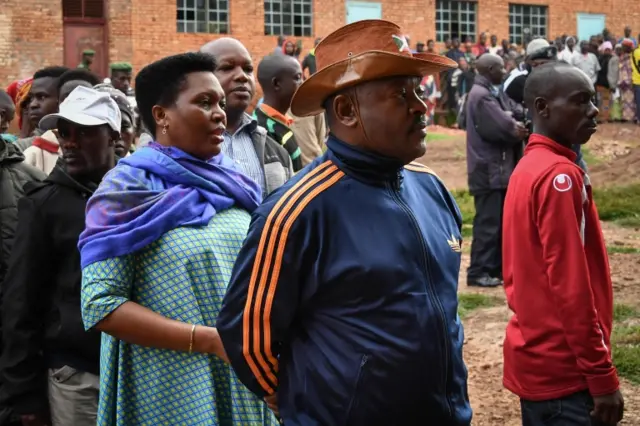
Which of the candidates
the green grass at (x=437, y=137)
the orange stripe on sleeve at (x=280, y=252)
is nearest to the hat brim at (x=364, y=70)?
the orange stripe on sleeve at (x=280, y=252)

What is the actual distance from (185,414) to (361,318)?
1018 mm

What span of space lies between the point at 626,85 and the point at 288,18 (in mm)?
9682

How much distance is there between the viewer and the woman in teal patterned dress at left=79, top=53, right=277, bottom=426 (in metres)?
3.25

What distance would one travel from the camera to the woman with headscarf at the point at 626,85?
25.7 meters

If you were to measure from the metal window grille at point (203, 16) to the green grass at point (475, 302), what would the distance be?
19088mm

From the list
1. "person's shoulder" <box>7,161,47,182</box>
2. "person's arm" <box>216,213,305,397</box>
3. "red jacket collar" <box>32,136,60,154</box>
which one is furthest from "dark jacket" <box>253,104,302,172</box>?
"person's arm" <box>216,213,305,397</box>

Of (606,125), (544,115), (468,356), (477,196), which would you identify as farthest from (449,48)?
(544,115)

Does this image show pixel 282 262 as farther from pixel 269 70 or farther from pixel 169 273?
pixel 269 70

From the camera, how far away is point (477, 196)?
33.8 feet

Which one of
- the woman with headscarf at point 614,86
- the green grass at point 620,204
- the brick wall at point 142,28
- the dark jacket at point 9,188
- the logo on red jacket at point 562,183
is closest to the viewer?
the logo on red jacket at point 562,183

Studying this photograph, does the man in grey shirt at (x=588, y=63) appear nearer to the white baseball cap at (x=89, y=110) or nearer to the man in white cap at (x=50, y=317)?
the white baseball cap at (x=89, y=110)

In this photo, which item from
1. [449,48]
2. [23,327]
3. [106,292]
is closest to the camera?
[106,292]

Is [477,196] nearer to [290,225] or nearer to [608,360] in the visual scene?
[608,360]

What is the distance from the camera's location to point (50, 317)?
3.94 meters
